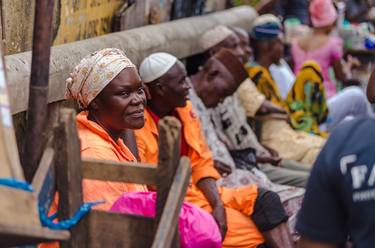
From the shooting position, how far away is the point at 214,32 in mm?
7141

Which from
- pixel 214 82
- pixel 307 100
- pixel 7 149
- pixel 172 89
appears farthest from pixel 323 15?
pixel 7 149

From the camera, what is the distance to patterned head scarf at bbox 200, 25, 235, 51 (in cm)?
700

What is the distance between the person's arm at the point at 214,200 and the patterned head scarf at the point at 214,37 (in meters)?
2.14

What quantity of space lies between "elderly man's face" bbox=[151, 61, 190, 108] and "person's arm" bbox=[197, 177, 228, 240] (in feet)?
1.50

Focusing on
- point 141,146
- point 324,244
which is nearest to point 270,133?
point 141,146

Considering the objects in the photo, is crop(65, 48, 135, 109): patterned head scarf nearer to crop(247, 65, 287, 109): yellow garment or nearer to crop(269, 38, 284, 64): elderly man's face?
crop(247, 65, 287, 109): yellow garment

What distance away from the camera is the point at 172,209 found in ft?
8.99

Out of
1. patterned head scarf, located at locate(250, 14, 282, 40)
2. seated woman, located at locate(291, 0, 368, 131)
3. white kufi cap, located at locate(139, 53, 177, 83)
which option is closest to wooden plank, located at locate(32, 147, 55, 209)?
white kufi cap, located at locate(139, 53, 177, 83)

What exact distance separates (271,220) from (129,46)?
166 cm

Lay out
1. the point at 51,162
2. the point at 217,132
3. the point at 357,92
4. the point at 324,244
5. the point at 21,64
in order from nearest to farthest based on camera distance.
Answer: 1. the point at 324,244
2. the point at 51,162
3. the point at 21,64
4. the point at 217,132
5. the point at 357,92

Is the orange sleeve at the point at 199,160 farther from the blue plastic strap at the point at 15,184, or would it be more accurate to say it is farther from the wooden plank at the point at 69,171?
the blue plastic strap at the point at 15,184

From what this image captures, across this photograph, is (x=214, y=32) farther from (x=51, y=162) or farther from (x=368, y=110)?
(x=51, y=162)

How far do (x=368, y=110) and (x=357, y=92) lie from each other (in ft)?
0.74

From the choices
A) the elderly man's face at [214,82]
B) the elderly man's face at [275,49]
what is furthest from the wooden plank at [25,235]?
the elderly man's face at [275,49]
